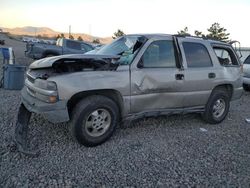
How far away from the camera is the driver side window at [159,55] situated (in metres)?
4.70

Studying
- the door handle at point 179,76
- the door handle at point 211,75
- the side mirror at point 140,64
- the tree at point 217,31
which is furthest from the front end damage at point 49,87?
the tree at point 217,31

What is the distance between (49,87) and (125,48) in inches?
67.6

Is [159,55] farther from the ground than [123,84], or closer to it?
farther from the ground

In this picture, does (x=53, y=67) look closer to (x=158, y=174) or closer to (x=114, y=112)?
(x=114, y=112)

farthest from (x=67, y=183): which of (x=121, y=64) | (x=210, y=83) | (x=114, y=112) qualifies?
(x=210, y=83)

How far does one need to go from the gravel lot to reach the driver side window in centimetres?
132

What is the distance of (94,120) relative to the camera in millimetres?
4258

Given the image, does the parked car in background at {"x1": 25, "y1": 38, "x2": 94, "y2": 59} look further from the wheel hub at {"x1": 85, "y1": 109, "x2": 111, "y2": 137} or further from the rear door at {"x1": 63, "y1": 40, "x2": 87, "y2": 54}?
the wheel hub at {"x1": 85, "y1": 109, "x2": 111, "y2": 137}

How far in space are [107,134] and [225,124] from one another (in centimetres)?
311

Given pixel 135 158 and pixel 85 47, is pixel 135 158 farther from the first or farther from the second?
pixel 85 47

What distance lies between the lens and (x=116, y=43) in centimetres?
533

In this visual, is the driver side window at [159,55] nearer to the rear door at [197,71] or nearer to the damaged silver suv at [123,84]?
the damaged silver suv at [123,84]

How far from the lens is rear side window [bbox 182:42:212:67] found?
5.27 m

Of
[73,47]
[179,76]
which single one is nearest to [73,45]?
[73,47]
